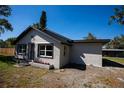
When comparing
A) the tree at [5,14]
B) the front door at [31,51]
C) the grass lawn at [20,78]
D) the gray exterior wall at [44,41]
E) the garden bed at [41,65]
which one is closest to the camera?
the grass lawn at [20,78]

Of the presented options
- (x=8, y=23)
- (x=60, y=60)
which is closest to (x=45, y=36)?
(x=60, y=60)

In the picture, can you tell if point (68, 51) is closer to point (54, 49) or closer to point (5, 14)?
point (54, 49)

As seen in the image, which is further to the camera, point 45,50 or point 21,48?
point 21,48

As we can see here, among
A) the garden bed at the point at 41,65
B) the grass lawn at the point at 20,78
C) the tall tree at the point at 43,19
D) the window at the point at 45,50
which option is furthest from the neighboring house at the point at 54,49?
the tall tree at the point at 43,19

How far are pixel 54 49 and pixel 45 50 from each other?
3.93 ft

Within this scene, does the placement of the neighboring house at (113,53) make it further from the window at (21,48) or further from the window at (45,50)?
the window at (21,48)

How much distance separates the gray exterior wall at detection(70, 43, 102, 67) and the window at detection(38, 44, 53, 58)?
4.06 meters

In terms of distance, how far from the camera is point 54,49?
45.0ft

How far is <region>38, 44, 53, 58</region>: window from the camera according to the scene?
1420cm

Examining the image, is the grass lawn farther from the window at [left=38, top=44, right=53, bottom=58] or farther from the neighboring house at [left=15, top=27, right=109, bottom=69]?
the window at [left=38, top=44, right=53, bottom=58]

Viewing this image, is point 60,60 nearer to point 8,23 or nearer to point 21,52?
point 21,52

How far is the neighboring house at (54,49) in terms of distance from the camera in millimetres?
13742

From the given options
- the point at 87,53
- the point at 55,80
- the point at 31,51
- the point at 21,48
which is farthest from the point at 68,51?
the point at 55,80

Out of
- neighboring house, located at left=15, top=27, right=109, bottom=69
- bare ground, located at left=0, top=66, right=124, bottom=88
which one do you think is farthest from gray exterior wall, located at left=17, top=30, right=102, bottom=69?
bare ground, located at left=0, top=66, right=124, bottom=88
